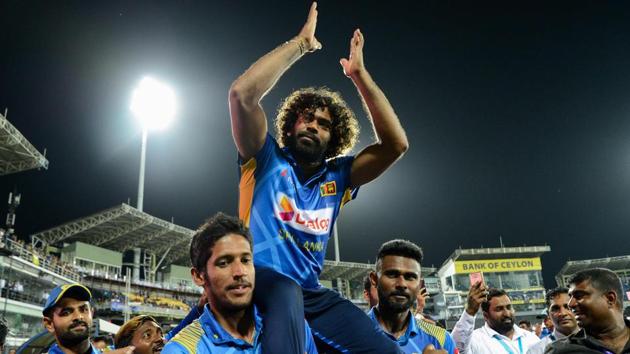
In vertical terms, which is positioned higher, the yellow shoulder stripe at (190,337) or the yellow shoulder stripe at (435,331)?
the yellow shoulder stripe at (435,331)

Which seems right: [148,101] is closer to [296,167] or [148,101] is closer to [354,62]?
[354,62]

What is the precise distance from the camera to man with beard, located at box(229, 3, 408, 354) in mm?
2168

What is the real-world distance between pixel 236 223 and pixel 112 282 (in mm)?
35154

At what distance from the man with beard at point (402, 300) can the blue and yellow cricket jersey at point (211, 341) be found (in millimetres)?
1429

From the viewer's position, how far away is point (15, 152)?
28.7 metres

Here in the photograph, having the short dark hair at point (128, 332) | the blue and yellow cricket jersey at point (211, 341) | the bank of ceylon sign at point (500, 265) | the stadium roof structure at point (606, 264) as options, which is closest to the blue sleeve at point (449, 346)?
the blue and yellow cricket jersey at point (211, 341)

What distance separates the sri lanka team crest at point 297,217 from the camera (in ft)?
7.86

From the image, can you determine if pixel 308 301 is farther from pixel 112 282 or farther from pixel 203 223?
pixel 112 282

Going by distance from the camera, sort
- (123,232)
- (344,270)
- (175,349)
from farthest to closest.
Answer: (344,270)
(123,232)
(175,349)

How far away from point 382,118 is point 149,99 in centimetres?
3089

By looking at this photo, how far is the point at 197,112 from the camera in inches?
1388

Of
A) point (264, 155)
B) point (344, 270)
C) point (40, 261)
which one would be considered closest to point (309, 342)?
point (264, 155)

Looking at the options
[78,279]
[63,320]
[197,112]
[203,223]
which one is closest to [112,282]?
[78,279]

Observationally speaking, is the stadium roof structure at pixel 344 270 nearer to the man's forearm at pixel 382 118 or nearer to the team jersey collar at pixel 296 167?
the man's forearm at pixel 382 118
